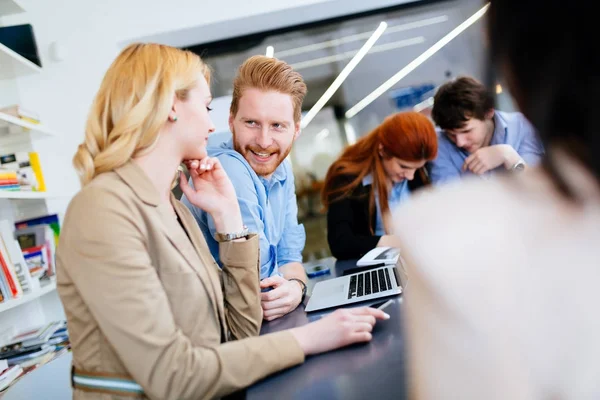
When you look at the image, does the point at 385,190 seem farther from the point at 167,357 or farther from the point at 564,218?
the point at 564,218

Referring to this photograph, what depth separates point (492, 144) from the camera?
2898 mm

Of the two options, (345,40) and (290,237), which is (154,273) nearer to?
(290,237)

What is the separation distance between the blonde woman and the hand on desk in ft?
0.33

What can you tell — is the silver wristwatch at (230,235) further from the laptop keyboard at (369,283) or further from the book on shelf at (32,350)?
the book on shelf at (32,350)

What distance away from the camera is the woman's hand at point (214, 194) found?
1.28 m

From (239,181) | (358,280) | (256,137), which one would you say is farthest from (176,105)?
(358,280)

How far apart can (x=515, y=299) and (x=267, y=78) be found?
1.49 metres

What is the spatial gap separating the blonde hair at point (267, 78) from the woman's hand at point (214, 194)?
1.73 ft

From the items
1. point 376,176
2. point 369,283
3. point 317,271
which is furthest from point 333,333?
point 376,176

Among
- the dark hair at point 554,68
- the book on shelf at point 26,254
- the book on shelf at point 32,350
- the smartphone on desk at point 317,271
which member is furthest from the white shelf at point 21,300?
the dark hair at point 554,68

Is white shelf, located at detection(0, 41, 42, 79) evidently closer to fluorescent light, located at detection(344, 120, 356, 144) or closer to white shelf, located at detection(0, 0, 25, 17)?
white shelf, located at detection(0, 0, 25, 17)

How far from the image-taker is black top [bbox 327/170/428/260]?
218cm

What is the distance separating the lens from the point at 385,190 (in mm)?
2420

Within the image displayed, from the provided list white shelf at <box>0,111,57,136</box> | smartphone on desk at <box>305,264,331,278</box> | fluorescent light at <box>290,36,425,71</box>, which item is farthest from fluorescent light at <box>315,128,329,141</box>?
white shelf at <box>0,111,57,136</box>
